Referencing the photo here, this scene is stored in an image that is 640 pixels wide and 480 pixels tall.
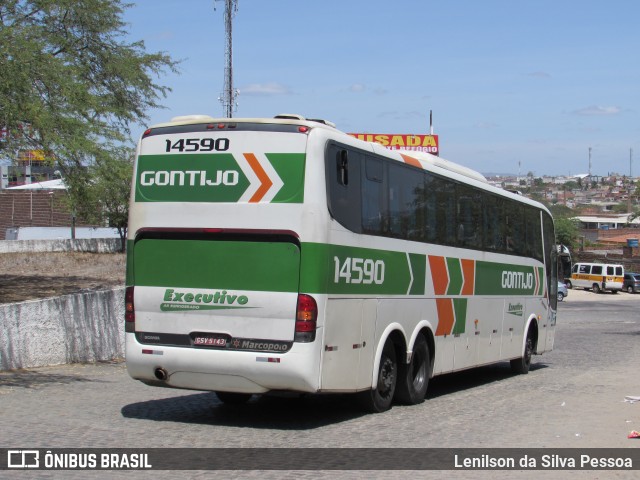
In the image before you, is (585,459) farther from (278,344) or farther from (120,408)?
(120,408)

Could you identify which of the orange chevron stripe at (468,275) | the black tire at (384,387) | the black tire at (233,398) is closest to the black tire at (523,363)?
the orange chevron stripe at (468,275)

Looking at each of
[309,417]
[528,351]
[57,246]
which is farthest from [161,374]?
[57,246]

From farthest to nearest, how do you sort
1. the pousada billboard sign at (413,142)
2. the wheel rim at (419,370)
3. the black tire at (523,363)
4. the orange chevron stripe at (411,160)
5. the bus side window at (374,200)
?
the pousada billboard sign at (413,142), the black tire at (523,363), the wheel rim at (419,370), the orange chevron stripe at (411,160), the bus side window at (374,200)

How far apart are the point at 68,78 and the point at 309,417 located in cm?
891

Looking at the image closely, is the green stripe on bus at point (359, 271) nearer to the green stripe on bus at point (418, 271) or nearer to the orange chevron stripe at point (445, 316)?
the green stripe on bus at point (418, 271)

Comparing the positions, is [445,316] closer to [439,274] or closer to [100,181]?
[439,274]

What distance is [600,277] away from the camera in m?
67.5

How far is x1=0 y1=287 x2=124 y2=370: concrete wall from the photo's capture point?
49.0 ft

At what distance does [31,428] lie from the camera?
31.8 feet

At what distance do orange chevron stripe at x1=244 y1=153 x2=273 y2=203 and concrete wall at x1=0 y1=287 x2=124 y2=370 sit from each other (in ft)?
21.6

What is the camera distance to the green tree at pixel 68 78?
14.8 m

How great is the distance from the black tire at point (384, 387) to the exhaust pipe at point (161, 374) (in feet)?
8.24

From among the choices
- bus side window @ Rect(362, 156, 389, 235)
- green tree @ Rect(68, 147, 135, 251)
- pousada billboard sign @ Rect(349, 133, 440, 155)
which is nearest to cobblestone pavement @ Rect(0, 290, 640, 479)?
bus side window @ Rect(362, 156, 389, 235)

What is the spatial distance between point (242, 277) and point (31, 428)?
9.07 feet
